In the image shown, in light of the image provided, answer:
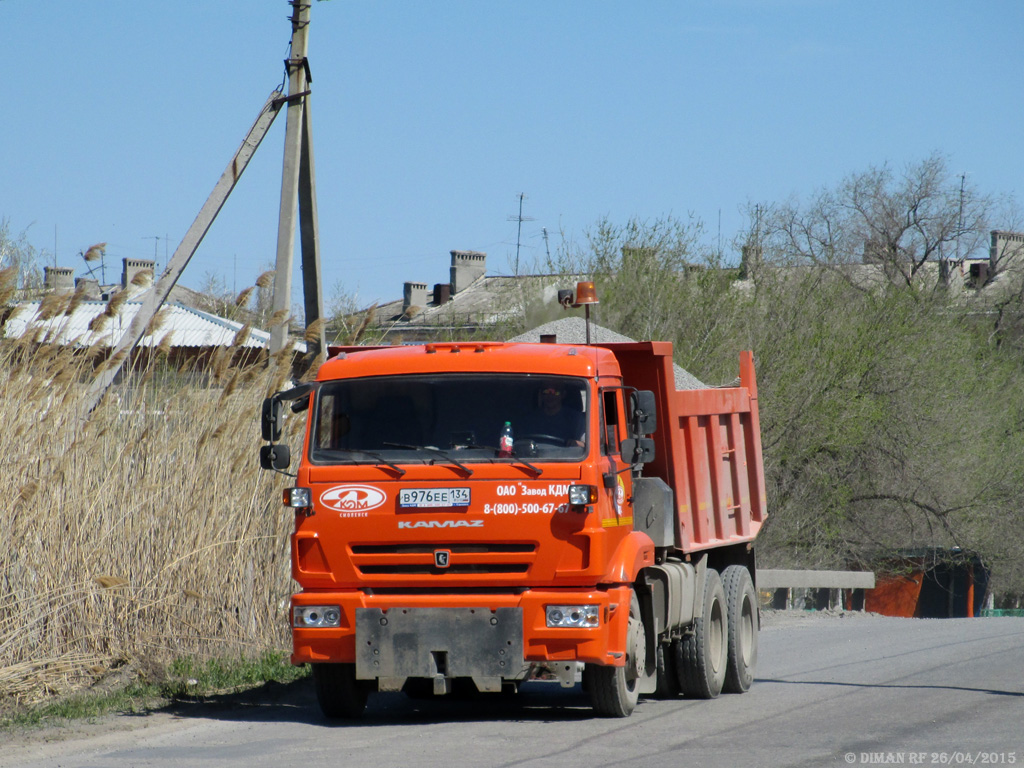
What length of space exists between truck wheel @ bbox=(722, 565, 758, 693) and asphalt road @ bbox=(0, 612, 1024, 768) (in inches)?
8.1

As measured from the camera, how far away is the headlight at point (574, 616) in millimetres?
8023

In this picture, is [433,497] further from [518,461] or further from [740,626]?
[740,626]

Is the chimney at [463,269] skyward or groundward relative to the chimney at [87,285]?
skyward

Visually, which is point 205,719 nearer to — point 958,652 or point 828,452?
point 958,652

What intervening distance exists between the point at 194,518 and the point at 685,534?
3.94 metres

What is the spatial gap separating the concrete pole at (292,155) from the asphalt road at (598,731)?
4658mm

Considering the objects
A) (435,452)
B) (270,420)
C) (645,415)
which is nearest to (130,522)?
(270,420)

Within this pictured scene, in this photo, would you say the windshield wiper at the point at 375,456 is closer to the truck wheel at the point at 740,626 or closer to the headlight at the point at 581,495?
the headlight at the point at 581,495

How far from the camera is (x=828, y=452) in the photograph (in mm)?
28219

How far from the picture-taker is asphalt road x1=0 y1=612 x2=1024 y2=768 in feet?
23.8

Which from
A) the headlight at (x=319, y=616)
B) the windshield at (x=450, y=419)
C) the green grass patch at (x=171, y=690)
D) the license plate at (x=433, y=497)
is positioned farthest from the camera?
the green grass patch at (x=171, y=690)

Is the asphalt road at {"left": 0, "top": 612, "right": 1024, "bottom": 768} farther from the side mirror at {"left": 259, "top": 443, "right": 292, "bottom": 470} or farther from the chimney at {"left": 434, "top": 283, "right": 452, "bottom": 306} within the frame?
the chimney at {"left": 434, "top": 283, "right": 452, "bottom": 306}

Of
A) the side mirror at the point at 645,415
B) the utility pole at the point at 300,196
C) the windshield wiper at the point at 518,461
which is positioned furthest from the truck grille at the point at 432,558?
the utility pole at the point at 300,196

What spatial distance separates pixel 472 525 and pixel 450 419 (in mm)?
772
